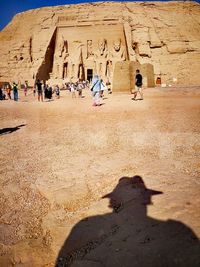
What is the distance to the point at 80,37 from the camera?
37625mm

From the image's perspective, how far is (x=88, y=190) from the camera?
3.71 metres

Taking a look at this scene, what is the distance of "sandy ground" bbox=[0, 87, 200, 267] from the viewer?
2.52 meters

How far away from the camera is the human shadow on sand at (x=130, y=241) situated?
209 centimetres

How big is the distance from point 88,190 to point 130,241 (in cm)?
140

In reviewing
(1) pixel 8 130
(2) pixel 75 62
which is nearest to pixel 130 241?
(1) pixel 8 130

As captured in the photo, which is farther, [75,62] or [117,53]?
[117,53]

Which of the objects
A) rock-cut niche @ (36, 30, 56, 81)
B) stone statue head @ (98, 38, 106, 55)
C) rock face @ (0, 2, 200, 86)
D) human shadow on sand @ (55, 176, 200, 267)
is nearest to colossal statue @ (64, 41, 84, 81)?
rock face @ (0, 2, 200, 86)

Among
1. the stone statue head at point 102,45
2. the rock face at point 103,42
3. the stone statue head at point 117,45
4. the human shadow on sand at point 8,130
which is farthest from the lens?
the stone statue head at point 102,45

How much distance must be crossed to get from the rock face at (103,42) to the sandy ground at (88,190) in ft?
97.5

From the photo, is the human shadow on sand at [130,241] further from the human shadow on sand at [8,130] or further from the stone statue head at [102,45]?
the stone statue head at [102,45]

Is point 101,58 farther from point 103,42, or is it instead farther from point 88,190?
point 88,190

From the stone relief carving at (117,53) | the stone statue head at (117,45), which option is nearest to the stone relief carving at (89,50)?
the stone relief carving at (117,53)

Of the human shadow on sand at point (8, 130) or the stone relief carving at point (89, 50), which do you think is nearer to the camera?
the human shadow on sand at point (8, 130)

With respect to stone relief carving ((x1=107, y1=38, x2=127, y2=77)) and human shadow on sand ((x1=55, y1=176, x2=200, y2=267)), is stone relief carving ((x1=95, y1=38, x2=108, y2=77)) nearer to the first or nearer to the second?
stone relief carving ((x1=107, y1=38, x2=127, y2=77))
